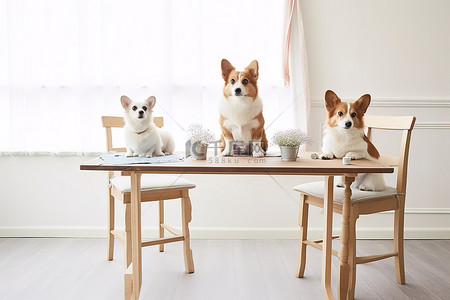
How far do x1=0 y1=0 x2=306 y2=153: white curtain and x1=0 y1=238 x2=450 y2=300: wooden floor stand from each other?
0.85m

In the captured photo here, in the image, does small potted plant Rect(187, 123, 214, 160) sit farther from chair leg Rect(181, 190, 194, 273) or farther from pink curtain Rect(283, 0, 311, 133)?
pink curtain Rect(283, 0, 311, 133)

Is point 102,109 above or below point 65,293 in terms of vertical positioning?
above

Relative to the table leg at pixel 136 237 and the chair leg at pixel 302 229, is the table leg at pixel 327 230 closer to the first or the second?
the chair leg at pixel 302 229

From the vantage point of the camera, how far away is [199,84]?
121 inches

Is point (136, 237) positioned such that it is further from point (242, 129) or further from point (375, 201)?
point (375, 201)

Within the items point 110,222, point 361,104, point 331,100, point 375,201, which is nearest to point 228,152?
point 331,100

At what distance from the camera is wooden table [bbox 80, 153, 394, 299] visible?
5.54ft

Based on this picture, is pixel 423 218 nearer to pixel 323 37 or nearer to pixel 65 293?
pixel 323 37

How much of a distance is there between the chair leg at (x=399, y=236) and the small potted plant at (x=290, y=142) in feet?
2.62

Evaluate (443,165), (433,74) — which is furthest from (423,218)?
(433,74)

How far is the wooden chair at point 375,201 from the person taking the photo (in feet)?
6.81

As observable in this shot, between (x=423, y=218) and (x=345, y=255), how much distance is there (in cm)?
168

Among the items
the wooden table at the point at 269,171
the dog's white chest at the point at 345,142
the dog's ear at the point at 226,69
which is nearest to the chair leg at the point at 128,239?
the wooden table at the point at 269,171

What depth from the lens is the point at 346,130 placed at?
1.91m
